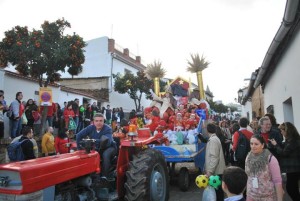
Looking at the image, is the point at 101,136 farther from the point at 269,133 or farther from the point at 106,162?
the point at 269,133

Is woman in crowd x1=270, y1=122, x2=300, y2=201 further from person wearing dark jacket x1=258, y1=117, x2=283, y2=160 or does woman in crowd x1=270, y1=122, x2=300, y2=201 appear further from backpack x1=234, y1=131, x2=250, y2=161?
backpack x1=234, y1=131, x2=250, y2=161

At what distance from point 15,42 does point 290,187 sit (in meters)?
10.9

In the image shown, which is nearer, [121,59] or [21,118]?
[21,118]

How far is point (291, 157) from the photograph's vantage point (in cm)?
475

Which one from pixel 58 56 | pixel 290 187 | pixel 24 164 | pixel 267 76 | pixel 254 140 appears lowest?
pixel 290 187

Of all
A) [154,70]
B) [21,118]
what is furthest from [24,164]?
[154,70]

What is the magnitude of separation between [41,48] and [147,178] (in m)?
9.03

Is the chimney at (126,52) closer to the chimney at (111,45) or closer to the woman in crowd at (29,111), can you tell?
the chimney at (111,45)

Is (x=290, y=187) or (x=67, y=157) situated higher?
(x=67, y=157)

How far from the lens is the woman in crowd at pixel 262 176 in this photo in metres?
3.57

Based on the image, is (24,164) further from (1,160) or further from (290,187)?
(1,160)

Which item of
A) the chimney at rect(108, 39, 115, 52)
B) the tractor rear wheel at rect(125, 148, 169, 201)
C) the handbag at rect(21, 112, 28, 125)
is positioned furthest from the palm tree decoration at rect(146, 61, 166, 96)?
the chimney at rect(108, 39, 115, 52)

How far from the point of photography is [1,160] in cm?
886

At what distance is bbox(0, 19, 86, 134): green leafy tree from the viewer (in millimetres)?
11797
